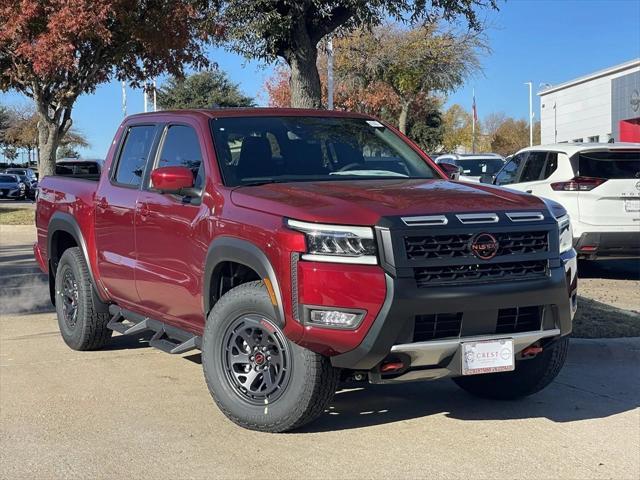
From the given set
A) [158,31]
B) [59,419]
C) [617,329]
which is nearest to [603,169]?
[617,329]

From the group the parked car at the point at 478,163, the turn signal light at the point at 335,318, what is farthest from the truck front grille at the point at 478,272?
the parked car at the point at 478,163

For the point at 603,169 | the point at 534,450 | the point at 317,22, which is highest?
the point at 317,22

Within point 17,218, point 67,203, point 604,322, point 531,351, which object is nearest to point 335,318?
point 531,351

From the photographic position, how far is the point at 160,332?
19.4ft

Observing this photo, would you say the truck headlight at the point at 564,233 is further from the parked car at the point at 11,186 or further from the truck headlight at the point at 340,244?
the parked car at the point at 11,186

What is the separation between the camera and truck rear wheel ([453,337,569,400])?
5340mm

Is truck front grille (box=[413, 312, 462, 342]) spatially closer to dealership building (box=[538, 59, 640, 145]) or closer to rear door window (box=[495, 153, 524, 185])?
rear door window (box=[495, 153, 524, 185])

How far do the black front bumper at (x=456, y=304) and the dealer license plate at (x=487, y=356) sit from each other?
57 mm

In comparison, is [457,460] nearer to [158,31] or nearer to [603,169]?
[603,169]

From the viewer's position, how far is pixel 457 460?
4.50 metres

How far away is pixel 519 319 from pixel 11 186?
126 feet

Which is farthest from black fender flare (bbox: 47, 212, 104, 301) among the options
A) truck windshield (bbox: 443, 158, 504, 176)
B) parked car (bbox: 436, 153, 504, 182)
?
truck windshield (bbox: 443, 158, 504, 176)

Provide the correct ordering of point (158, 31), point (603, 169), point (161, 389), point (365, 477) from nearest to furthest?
point (365, 477), point (161, 389), point (603, 169), point (158, 31)

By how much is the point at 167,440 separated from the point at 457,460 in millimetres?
1714
